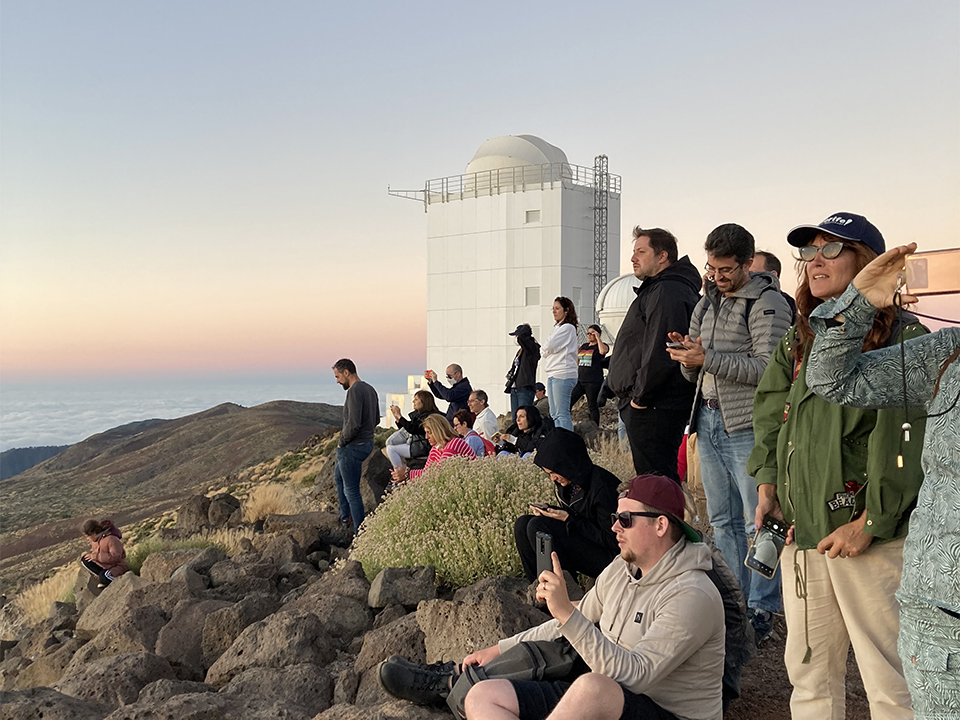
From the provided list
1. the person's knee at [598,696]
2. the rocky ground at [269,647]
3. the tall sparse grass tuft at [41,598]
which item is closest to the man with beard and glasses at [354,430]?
the rocky ground at [269,647]

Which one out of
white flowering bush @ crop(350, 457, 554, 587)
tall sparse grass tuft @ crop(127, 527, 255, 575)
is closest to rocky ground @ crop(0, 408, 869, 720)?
white flowering bush @ crop(350, 457, 554, 587)

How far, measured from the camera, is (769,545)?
305cm

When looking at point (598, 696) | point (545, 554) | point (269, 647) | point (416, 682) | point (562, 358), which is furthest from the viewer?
point (562, 358)

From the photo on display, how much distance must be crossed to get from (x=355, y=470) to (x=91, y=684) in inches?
185

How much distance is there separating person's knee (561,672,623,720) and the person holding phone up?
61 centimetres

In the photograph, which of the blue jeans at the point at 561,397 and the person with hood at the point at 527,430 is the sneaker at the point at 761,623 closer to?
the person with hood at the point at 527,430

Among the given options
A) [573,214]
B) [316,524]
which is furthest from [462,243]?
[316,524]

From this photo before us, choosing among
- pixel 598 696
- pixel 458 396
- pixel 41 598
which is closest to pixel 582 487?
pixel 598 696

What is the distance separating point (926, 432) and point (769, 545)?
1.22 meters

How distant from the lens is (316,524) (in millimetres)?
10219

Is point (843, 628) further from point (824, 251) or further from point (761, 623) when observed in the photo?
point (761, 623)

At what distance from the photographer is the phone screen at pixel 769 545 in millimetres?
3043

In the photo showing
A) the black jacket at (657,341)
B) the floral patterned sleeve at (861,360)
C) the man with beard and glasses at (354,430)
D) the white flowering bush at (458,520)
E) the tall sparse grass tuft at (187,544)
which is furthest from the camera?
the tall sparse grass tuft at (187,544)

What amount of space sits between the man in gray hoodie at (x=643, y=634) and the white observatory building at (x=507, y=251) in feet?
94.3
